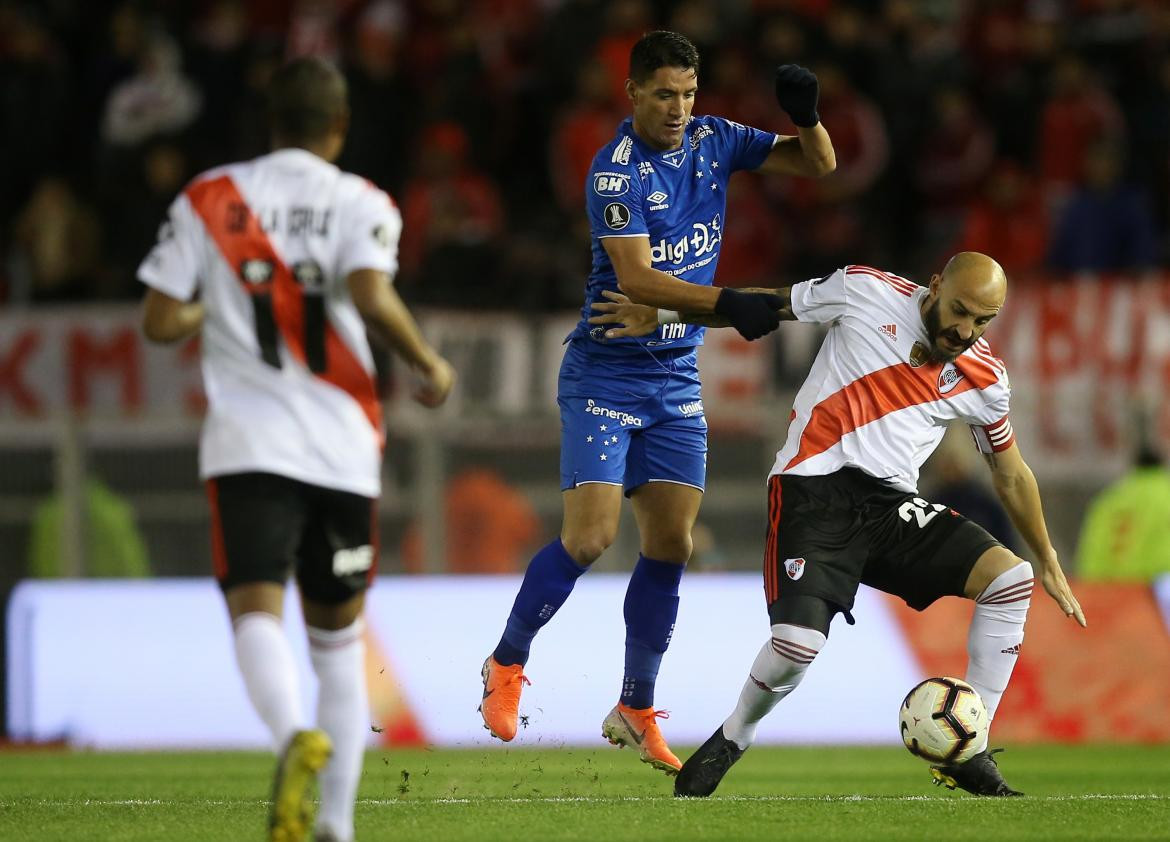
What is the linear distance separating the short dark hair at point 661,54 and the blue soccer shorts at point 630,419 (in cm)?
114

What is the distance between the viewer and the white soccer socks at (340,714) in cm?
543

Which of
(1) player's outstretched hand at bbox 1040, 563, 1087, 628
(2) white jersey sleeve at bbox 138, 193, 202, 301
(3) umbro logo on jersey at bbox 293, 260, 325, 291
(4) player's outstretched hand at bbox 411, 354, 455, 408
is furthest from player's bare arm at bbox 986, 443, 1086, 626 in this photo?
(2) white jersey sleeve at bbox 138, 193, 202, 301

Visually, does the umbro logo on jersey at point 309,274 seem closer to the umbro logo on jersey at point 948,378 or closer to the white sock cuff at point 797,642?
the white sock cuff at point 797,642

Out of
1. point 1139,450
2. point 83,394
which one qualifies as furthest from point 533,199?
point 1139,450

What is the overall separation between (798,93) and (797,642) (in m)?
2.14

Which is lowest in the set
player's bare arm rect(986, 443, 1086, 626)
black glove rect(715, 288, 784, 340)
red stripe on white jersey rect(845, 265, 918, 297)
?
player's bare arm rect(986, 443, 1086, 626)

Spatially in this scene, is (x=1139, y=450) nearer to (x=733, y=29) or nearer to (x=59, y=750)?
(x=733, y=29)

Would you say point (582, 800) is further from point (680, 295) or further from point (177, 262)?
point (177, 262)

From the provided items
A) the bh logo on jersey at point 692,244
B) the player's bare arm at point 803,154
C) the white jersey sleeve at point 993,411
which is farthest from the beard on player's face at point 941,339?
the bh logo on jersey at point 692,244

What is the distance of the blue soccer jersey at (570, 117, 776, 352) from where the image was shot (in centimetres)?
774

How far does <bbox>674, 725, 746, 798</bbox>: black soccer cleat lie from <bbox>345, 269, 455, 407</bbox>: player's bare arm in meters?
2.42

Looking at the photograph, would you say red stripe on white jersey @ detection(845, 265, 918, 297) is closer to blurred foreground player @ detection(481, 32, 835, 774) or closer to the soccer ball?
blurred foreground player @ detection(481, 32, 835, 774)

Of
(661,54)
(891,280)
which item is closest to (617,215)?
(661,54)

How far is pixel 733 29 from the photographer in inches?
656
